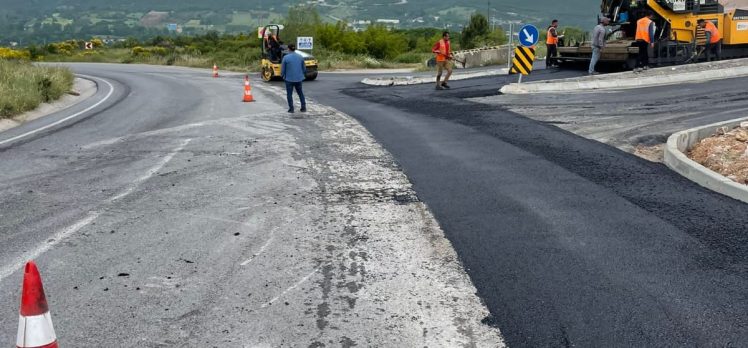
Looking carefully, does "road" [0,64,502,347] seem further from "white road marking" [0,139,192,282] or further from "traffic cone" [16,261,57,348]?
"traffic cone" [16,261,57,348]

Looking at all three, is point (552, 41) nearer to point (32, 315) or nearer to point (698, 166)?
point (698, 166)

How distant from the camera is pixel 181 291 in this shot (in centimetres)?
558

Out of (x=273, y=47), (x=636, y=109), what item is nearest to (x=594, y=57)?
(x=636, y=109)

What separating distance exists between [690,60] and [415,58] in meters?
30.3

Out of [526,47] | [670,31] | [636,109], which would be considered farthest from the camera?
[670,31]

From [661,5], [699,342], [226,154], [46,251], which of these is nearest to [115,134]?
[226,154]

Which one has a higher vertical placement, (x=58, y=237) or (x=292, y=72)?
(x=292, y=72)

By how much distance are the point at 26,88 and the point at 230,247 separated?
1782cm

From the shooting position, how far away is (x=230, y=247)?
671 cm

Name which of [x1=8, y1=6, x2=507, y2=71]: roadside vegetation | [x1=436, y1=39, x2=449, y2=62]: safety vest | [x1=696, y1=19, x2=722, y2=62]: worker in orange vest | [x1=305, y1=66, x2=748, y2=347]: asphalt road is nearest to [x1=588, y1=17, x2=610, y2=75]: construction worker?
[x1=696, y1=19, x2=722, y2=62]: worker in orange vest

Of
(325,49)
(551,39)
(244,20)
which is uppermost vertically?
(244,20)

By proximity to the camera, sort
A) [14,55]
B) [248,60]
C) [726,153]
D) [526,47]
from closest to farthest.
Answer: [726,153], [526,47], [248,60], [14,55]

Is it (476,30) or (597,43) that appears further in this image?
(476,30)

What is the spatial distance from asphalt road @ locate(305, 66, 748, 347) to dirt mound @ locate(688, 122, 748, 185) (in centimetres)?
79
